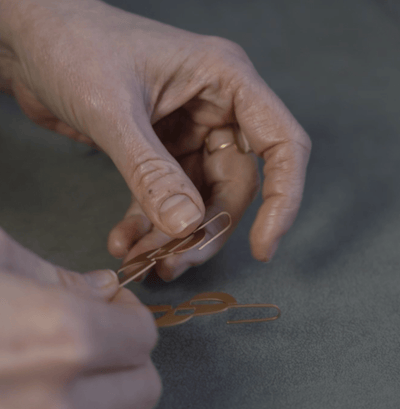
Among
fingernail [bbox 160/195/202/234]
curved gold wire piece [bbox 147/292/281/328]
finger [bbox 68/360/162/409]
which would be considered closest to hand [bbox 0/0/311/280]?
fingernail [bbox 160/195/202/234]

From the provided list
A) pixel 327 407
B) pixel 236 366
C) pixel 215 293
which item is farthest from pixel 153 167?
pixel 327 407

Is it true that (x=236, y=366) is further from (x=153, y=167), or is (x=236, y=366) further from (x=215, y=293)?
(x=153, y=167)

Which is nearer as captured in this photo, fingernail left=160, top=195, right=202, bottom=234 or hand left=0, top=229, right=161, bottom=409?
hand left=0, top=229, right=161, bottom=409

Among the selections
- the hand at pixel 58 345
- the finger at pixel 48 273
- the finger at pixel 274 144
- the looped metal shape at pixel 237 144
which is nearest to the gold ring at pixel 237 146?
the looped metal shape at pixel 237 144

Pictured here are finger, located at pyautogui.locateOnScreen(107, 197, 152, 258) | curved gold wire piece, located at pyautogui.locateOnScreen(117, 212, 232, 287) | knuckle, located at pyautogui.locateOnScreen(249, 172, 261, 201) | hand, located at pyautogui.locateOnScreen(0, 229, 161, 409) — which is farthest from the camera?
knuckle, located at pyautogui.locateOnScreen(249, 172, 261, 201)

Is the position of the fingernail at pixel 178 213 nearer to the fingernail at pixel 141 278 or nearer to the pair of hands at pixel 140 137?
the pair of hands at pixel 140 137

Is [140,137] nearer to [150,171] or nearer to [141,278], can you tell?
[150,171]

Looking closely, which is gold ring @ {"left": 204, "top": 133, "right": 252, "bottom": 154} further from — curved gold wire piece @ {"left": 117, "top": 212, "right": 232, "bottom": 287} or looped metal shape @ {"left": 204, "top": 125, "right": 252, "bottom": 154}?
curved gold wire piece @ {"left": 117, "top": 212, "right": 232, "bottom": 287}

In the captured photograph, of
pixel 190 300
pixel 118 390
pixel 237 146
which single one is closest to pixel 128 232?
pixel 190 300
